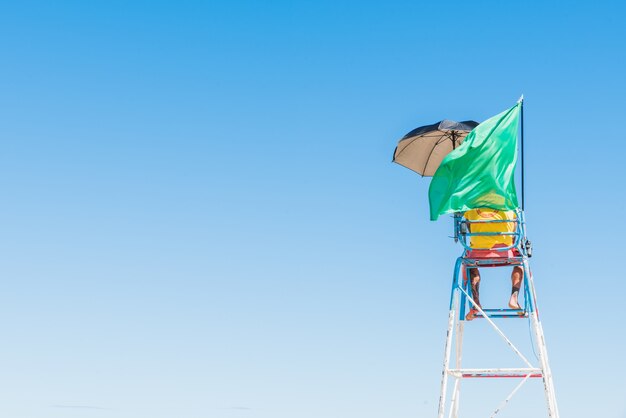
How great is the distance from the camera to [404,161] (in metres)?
36.8

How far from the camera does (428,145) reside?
36.3 m

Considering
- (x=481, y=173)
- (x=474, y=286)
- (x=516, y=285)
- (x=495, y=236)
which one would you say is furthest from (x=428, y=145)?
(x=516, y=285)

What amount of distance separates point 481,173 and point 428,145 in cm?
364

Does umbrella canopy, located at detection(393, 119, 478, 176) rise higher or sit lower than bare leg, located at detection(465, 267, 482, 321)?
higher

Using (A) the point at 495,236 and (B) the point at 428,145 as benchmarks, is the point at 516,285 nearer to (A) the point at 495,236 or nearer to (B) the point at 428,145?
(A) the point at 495,236

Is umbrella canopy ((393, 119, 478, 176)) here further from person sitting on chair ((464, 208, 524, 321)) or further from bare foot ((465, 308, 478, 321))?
bare foot ((465, 308, 478, 321))

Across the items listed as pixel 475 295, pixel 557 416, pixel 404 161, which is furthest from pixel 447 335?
pixel 404 161

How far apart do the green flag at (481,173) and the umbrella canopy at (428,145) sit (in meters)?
1.57

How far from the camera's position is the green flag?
1297 inches

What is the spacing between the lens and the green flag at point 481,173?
3294cm

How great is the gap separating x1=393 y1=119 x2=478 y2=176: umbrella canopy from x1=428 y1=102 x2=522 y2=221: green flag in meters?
1.57

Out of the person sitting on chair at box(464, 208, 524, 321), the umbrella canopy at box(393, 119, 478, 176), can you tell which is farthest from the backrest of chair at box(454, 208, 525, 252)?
the umbrella canopy at box(393, 119, 478, 176)

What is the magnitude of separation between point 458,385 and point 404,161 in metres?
6.88

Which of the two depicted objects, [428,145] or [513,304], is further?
[428,145]
